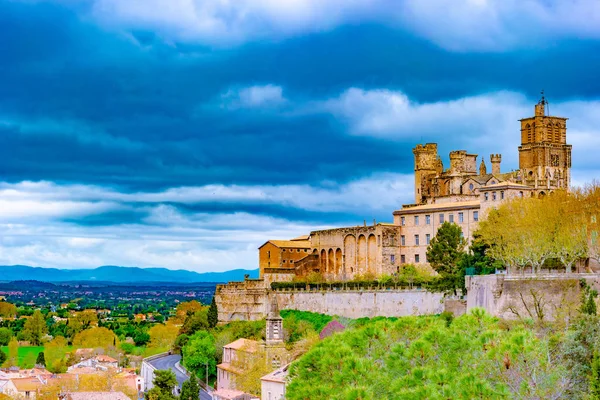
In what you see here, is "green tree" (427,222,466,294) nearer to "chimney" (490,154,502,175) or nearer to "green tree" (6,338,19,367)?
"chimney" (490,154,502,175)

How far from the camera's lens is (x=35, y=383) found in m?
94.6

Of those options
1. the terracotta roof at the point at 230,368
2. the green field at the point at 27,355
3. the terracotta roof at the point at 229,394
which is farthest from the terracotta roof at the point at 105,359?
the terracotta roof at the point at 229,394

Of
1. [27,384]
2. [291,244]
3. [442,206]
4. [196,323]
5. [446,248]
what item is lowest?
[27,384]

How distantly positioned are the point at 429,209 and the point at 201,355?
901 inches

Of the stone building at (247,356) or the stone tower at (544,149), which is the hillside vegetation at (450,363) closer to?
the stone building at (247,356)

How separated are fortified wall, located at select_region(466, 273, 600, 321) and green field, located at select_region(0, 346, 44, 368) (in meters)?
76.0

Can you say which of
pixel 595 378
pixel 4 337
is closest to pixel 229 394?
pixel 595 378

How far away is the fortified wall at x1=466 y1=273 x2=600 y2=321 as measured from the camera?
57.9 metres

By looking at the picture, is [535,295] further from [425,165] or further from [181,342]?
[181,342]

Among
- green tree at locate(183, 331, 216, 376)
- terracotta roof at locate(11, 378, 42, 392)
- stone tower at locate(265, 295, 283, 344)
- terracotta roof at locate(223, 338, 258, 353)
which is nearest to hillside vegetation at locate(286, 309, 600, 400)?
stone tower at locate(265, 295, 283, 344)

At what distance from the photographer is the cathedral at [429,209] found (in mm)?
85900

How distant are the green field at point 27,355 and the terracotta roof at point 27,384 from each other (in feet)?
90.7

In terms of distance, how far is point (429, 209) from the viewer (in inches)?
3460

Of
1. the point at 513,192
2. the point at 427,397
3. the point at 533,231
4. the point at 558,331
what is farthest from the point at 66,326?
the point at 427,397
